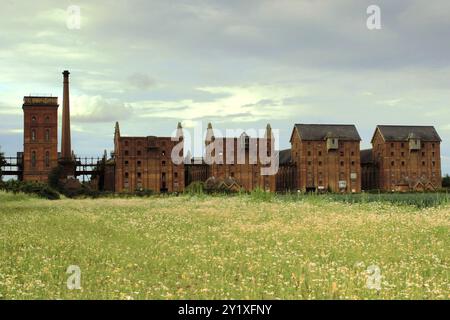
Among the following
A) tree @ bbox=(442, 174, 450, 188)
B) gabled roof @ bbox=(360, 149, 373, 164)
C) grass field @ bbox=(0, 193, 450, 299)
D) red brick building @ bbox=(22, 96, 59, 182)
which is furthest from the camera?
tree @ bbox=(442, 174, 450, 188)

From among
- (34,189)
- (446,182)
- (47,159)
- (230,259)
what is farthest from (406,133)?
(230,259)

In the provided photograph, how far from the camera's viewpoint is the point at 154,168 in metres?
92.6

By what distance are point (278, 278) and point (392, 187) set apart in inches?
3779

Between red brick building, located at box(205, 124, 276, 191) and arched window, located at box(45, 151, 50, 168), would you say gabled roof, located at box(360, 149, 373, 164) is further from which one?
arched window, located at box(45, 151, 50, 168)

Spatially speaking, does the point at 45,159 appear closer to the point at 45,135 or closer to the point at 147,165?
the point at 45,135

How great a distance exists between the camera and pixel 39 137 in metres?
95.2

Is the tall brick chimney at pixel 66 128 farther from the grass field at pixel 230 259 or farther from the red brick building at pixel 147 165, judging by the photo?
the grass field at pixel 230 259

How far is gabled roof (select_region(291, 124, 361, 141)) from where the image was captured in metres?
98.9

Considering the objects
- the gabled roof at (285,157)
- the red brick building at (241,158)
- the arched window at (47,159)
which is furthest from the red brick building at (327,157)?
the arched window at (47,159)

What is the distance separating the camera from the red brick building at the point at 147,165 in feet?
299

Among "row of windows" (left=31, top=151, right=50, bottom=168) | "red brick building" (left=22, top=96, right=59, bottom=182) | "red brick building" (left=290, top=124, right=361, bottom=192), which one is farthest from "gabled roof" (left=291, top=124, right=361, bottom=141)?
"row of windows" (left=31, top=151, right=50, bottom=168)

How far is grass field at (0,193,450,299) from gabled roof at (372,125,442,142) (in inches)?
3352
